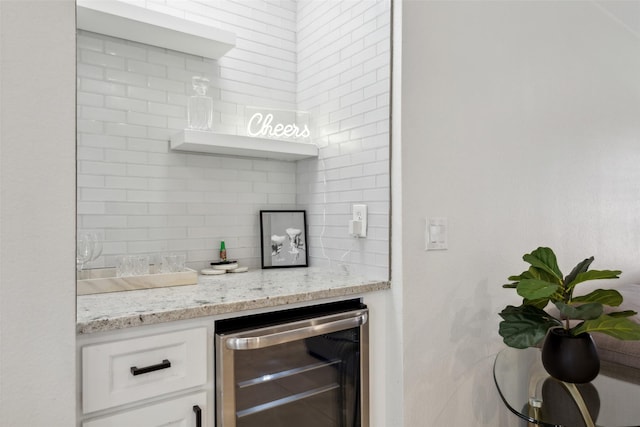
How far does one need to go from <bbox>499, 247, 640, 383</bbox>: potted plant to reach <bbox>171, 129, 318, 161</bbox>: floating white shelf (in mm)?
1102

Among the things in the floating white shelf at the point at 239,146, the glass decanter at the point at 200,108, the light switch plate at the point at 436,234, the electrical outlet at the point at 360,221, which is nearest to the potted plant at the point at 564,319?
the light switch plate at the point at 436,234

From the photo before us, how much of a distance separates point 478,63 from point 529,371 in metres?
1.33

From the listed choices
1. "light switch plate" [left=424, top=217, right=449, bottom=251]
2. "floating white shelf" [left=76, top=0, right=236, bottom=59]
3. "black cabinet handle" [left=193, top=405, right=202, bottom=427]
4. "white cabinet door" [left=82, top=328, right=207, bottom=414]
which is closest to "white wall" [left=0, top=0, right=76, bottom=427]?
"white cabinet door" [left=82, top=328, right=207, bottom=414]

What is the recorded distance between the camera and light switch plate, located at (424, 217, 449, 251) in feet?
5.41

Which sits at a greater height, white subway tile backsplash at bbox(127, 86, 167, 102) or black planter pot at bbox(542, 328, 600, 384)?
white subway tile backsplash at bbox(127, 86, 167, 102)

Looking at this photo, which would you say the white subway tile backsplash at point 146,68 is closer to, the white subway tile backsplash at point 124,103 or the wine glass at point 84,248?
the white subway tile backsplash at point 124,103

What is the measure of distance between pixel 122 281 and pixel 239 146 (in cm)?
73

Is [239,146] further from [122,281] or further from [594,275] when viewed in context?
[594,275]

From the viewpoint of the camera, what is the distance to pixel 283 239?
2.03 meters

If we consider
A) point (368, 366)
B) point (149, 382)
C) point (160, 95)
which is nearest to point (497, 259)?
point (368, 366)

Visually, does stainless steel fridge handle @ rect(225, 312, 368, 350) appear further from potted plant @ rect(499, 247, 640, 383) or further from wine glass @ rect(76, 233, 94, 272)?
wine glass @ rect(76, 233, 94, 272)

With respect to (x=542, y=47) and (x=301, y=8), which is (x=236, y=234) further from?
(x=542, y=47)

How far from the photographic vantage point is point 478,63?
1.84 m

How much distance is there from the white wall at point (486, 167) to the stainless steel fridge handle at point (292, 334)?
0.25 m
